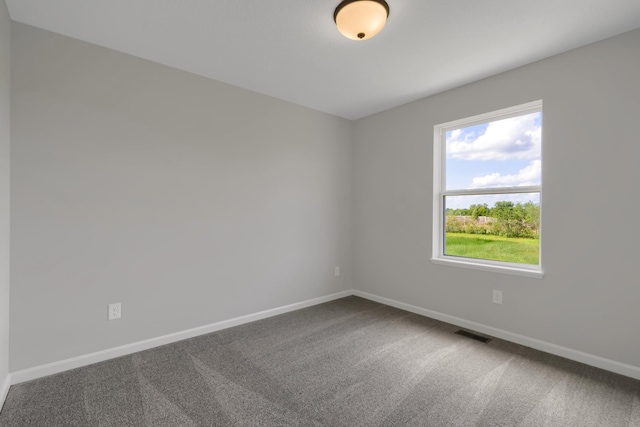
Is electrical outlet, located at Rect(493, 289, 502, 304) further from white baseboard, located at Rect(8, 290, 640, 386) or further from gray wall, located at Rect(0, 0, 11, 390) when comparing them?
gray wall, located at Rect(0, 0, 11, 390)

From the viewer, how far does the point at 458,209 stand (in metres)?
3.24

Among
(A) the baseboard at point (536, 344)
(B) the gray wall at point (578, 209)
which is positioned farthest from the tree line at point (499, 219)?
(A) the baseboard at point (536, 344)

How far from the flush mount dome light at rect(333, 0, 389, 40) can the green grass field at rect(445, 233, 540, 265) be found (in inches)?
88.9

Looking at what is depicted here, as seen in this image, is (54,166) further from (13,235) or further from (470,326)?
(470,326)

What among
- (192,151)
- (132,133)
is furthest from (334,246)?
(132,133)

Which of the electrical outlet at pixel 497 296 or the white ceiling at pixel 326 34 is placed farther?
the electrical outlet at pixel 497 296

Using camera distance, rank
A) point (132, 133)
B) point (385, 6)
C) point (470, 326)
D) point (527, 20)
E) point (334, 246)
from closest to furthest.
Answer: point (385, 6) → point (527, 20) → point (132, 133) → point (470, 326) → point (334, 246)

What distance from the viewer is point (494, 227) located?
2953 millimetres

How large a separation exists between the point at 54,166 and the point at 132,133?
0.58 m

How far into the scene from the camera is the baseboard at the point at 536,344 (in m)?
2.14

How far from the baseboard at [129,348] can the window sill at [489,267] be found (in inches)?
70.1

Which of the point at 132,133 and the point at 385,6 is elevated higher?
the point at 385,6

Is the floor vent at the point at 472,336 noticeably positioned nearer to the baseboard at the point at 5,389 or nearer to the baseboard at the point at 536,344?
the baseboard at the point at 536,344

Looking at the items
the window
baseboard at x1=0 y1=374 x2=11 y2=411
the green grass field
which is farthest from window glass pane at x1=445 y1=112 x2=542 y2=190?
baseboard at x1=0 y1=374 x2=11 y2=411
